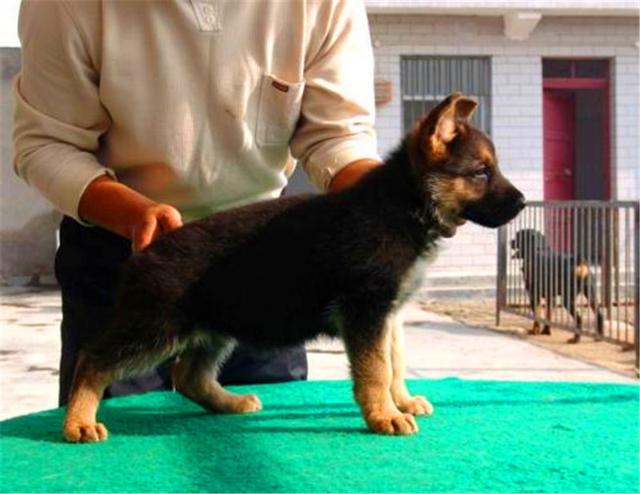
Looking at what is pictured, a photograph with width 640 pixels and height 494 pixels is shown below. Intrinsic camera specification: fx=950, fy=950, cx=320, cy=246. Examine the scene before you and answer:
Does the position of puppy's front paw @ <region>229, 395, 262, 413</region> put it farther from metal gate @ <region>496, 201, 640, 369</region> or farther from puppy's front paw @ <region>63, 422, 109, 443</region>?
metal gate @ <region>496, 201, 640, 369</region>

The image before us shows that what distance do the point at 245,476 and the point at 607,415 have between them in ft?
3.86

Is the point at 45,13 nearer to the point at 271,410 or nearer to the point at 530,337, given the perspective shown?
the point at 271,410

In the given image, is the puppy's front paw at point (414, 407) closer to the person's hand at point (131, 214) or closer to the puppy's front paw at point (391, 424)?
the puppy's front paw at point (391, 424)

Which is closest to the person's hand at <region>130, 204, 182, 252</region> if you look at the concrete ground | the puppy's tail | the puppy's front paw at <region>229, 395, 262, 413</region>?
the puppy's front paw at <region>229, 395, 262, 413</region>

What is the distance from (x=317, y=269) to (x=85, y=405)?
0.73m

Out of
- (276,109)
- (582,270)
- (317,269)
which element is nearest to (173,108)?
(276,109)

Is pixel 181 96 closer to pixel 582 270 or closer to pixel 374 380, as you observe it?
pixel 374 380

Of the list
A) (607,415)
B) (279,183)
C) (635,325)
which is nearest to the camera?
(607,415)

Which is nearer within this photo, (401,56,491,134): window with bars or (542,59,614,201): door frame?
(401,56,491,134): window with bars

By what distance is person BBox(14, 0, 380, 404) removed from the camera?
9.83 feet

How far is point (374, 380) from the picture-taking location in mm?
2584

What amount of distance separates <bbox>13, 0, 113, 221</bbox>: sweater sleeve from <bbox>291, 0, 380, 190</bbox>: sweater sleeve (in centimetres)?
67

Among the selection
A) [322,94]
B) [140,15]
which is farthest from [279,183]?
[140,15]

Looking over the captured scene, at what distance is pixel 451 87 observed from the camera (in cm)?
1518
